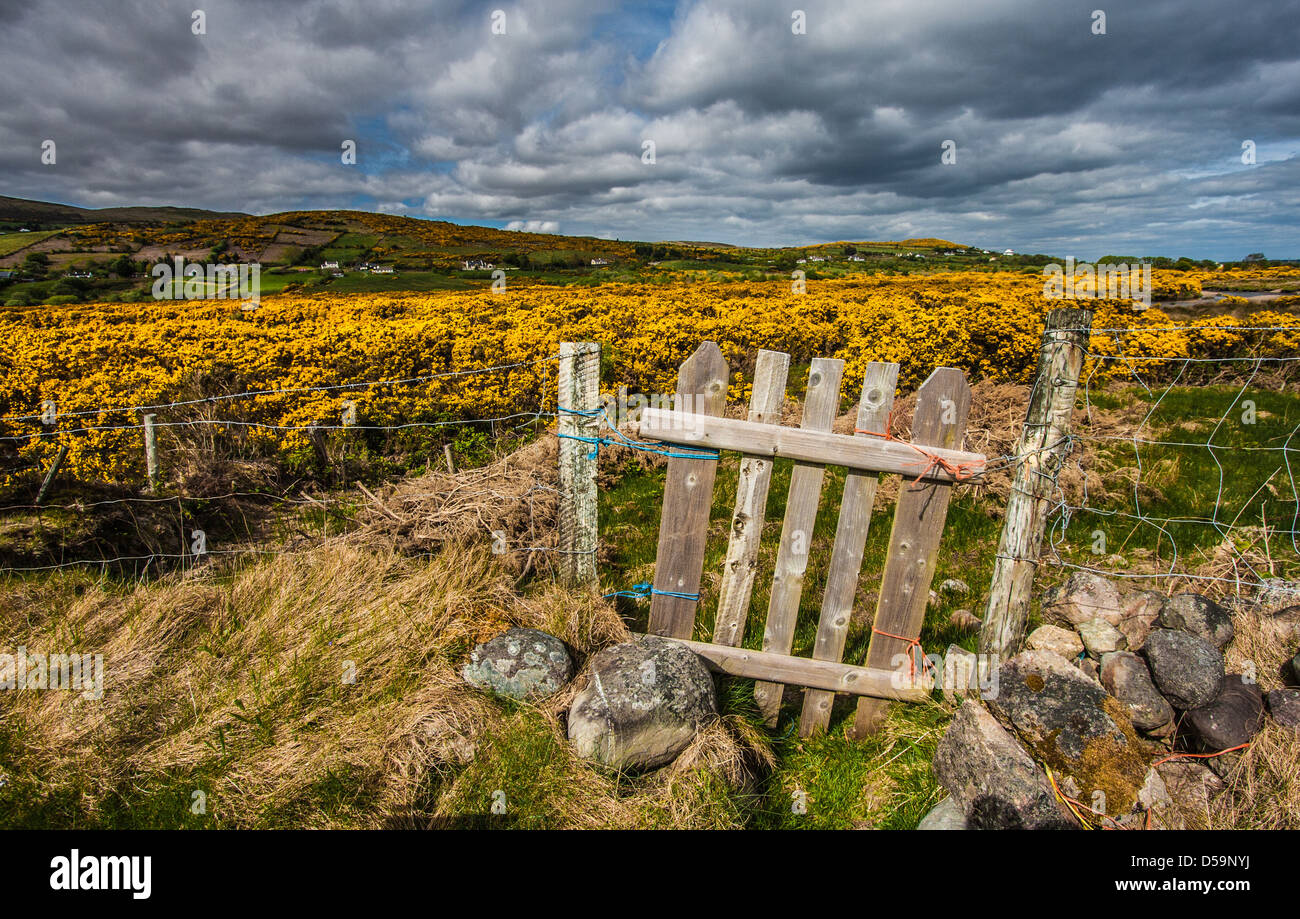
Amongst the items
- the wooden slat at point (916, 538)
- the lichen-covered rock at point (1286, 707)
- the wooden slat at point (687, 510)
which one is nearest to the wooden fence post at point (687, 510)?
the wooden slat at point (687, 510)

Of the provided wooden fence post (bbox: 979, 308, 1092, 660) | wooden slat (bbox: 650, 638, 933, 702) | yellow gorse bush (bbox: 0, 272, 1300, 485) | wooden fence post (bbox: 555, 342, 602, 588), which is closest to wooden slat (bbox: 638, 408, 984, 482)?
wooden fence post (bbox: 979, 308, 1092, 660)

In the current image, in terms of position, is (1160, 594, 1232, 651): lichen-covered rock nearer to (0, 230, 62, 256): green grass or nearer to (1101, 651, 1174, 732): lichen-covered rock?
(1101, 651, 1174, 732): lichen-covered rock

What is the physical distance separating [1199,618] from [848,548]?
70.3 inches

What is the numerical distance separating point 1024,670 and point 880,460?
1.19 meters

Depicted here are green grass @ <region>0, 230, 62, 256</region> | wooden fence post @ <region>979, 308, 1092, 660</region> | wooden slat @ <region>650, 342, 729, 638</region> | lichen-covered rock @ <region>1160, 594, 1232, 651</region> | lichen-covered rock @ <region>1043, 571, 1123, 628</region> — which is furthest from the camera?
green grass @ <region>0, 230, 62, 256</region>

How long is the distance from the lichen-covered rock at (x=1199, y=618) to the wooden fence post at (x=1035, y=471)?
80 centimetres

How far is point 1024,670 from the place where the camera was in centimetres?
271

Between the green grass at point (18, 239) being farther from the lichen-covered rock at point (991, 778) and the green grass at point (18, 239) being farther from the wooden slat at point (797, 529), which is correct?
the lichen-covered rock at point (991, 778)

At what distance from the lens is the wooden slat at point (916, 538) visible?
103 inches

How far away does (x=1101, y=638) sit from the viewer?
2977 millimetres

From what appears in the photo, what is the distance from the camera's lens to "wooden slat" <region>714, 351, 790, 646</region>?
2.68 meters

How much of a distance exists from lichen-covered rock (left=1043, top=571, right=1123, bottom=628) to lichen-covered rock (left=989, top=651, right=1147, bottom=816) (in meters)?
0.63

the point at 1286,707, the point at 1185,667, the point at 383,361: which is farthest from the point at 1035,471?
the point at 383,361

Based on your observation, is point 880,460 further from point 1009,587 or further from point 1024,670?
point 1024,670
